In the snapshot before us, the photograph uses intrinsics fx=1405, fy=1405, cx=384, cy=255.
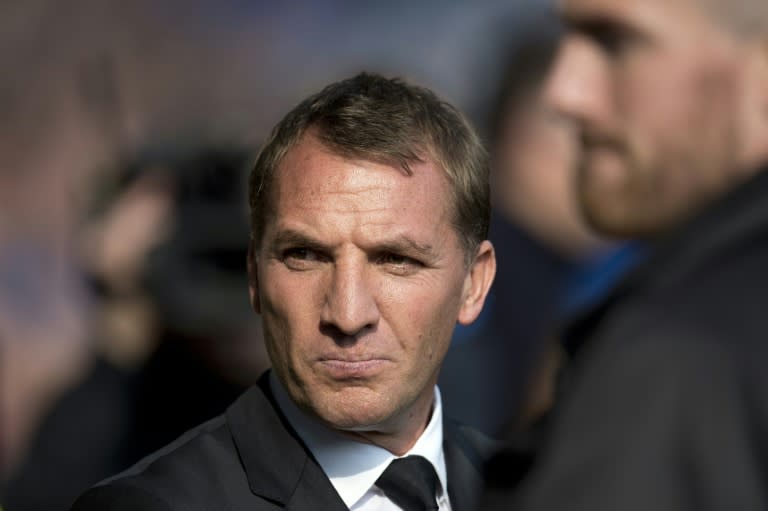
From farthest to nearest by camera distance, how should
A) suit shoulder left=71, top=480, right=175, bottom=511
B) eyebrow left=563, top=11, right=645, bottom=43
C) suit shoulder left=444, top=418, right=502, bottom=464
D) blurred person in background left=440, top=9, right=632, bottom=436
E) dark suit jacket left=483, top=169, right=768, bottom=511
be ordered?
blurred person in background left=440, top=9, right=632, bottom=436 < suit shoulder left=444, top=418, right=502, bottom=464 < suit shoulder left=71, top=480, right=175, bottom=511 < eyebrow left=563, top=11, right=645, bottom=43 < dark suit jacket left=483, top=169, right=768, bottom=511

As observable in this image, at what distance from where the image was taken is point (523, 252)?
5121 mm

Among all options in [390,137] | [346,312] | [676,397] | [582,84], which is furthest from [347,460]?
[676,397]

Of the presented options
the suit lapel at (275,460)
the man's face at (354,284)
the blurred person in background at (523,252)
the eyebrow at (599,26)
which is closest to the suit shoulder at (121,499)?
the suit lapel at (275,460)

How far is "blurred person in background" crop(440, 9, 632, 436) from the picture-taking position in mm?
4902

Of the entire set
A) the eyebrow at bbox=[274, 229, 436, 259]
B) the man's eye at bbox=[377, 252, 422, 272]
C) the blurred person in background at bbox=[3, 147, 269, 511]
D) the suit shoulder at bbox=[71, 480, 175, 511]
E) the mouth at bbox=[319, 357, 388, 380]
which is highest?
the eyebrow at bbox=[274, 229, 436, 259]

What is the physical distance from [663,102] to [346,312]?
843 mm

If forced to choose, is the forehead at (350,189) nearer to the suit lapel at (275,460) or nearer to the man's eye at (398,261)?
the man's eye at (398,261)

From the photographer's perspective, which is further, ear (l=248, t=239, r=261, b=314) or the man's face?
ear (l=248, t=239, r=261, b=314)

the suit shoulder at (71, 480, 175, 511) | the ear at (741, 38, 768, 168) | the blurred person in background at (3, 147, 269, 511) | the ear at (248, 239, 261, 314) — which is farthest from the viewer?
the blurred person in background at (3, 147, 269, 511)

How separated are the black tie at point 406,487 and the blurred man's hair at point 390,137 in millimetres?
460

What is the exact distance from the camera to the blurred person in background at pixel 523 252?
16.1 feet

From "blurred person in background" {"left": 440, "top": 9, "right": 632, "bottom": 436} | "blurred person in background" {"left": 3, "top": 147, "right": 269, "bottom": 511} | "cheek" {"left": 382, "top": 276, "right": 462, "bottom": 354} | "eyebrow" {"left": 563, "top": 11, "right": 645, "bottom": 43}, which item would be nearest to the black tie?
"cheek" {"left": 382, "top": 276, "right": 462, "bottom": 354}

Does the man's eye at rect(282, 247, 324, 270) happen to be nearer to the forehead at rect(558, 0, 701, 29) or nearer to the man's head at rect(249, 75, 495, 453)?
the man's head at rect(249, 75, 495, 453)

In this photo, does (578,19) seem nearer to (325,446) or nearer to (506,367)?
(325,446)
